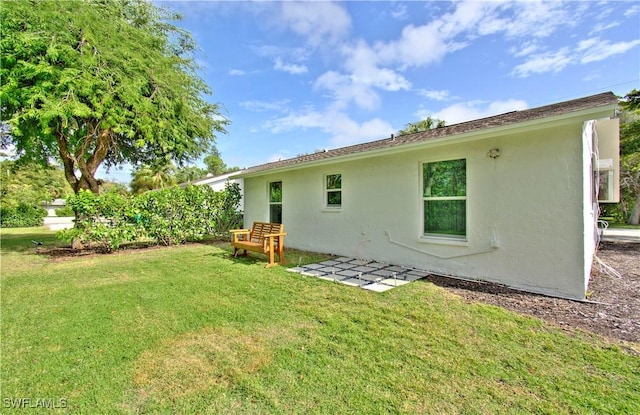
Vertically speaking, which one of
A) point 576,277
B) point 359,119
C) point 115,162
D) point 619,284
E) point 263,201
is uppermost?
point 359,119

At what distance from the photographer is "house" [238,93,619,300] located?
4.44m

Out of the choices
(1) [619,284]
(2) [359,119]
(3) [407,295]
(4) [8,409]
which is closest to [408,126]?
(2) [359,119]

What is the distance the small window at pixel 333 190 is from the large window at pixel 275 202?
241 centimetres

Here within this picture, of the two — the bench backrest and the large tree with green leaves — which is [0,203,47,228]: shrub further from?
the bench backrest

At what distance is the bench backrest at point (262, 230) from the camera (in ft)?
25.3

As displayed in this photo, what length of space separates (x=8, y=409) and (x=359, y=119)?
21.7m

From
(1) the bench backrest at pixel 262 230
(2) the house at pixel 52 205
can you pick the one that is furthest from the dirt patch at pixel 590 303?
(2) the house at pixel 52 205

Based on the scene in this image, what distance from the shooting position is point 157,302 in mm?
4461

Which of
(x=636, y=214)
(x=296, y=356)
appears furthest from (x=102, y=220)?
(x=636, y=214)

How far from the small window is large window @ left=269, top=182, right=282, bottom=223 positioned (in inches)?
94.9

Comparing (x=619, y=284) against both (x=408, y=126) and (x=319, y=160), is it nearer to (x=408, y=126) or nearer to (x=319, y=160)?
(x=319, y=160)

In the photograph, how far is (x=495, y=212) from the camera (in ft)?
17.2

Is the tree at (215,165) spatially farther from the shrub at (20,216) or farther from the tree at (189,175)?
the shrub at (20,216)

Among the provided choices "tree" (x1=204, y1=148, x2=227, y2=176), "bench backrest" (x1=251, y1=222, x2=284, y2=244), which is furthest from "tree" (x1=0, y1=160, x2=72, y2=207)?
"bench backrest" (x1=251, y1=222, x2=284, y2=244)
